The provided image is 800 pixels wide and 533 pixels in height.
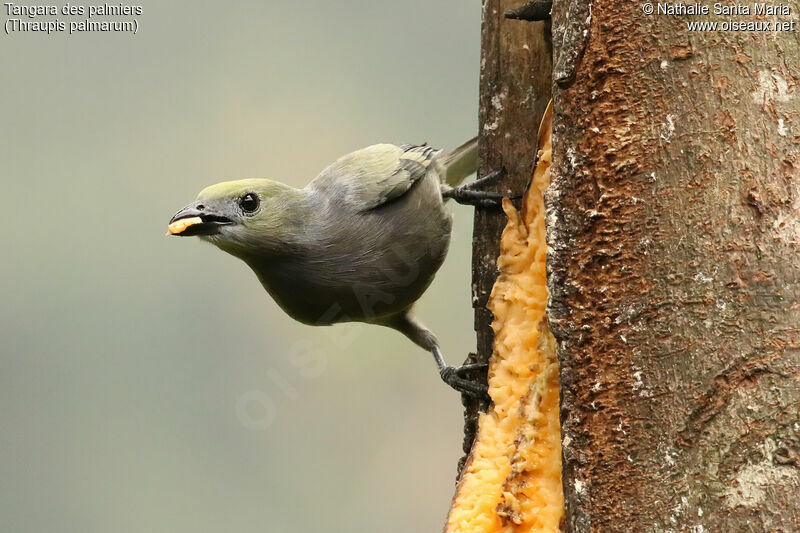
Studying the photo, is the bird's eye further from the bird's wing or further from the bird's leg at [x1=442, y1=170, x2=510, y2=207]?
the bird's leg at [x1=442, y1=170, x2=510, y2=207]

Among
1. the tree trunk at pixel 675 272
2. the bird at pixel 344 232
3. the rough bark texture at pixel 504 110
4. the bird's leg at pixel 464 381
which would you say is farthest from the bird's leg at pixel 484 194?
the tree trunk at pixel 675 272

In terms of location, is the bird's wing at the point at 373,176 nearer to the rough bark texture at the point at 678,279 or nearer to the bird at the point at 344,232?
the bird at the point at 344,232

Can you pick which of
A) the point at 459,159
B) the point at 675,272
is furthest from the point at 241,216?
the point at 675,272

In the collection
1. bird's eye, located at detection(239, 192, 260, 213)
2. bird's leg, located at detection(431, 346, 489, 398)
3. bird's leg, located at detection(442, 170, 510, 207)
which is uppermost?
bird's leg, located at detection(442, 170, 510, 207)

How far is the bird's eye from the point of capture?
4.42 metres

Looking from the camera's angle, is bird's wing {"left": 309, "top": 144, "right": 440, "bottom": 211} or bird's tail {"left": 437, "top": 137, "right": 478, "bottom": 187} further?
bird's tail {"left": 437, "top": 137, "right": 478, "bottom": 187}

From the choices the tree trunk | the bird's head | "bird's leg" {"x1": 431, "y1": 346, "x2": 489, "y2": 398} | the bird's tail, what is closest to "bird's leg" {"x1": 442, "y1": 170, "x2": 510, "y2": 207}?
"bird's leg" {"x1": 431, "y1": 346, "x2": 489, "y2": 398}

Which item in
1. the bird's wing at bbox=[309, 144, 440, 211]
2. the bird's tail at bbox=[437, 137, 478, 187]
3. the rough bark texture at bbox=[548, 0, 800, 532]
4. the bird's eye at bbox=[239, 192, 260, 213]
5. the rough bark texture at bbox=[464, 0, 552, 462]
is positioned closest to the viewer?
the rough bark texture at bbox=[548, 0, 800, 532]

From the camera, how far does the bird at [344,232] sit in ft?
14.5

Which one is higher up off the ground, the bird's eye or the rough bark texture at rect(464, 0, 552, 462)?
the rough bark texture at rect(464, 0, 552, 462)

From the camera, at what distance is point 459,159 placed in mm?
5605

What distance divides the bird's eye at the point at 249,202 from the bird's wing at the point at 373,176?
55 cm

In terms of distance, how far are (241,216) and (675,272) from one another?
2687mm

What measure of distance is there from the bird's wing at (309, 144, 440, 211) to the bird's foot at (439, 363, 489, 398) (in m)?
1.10
